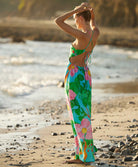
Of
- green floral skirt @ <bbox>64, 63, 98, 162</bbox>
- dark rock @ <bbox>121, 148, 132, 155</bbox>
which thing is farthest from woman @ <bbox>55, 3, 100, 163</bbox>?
dark rock @ <bbox>121, 148, 132, 155</bbox>

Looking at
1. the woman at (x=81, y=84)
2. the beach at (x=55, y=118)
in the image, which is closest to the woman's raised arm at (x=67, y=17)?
the woman at (x=81, y=84)

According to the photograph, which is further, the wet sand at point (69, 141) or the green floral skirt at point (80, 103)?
the wet sand at point (69, 141)

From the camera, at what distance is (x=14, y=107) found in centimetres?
981

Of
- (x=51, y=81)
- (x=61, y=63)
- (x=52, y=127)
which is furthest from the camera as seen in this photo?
(x=61, y=63)

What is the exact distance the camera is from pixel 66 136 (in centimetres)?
670

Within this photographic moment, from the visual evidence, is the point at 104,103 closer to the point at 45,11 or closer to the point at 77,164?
the point at 77,164

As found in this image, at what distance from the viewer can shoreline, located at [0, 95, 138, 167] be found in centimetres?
→ 536

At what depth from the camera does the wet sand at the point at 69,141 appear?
17.4 ft

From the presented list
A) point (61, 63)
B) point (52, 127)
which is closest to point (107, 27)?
point (61, 63)

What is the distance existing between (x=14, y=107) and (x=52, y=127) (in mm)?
2555

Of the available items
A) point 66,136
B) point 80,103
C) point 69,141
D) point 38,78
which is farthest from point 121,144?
point 38,78

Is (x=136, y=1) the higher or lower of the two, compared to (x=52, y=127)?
higher

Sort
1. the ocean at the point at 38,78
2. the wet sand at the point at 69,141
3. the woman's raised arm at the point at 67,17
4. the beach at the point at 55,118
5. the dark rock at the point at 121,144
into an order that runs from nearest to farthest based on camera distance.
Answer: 1. the woman's raised arm at the point at 67,17
2. the wet sand at the point at 69,141
3. the beach at the point at 55,118
4. the dark rock at the point at 121,144
5. the ocean at the point at 38,78

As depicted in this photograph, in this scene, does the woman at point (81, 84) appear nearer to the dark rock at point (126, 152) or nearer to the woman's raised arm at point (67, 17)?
the woman's raised arm at point (67, 17)
